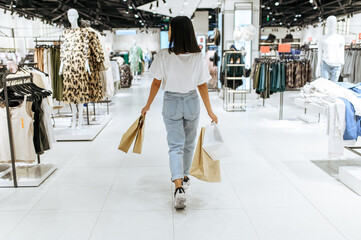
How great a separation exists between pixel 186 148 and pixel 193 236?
90 centimetres

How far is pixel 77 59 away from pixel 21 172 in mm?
2125

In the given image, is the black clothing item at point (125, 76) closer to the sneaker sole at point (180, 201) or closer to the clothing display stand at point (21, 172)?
the clothing display stand at point (21, 172)

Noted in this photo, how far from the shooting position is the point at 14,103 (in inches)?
139

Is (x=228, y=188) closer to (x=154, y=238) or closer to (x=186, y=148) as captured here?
(x=186, y=148)

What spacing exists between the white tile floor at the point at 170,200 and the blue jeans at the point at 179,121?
394 mm

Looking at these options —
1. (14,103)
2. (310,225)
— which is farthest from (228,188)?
(14,103)

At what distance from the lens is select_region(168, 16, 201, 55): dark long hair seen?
271 cm

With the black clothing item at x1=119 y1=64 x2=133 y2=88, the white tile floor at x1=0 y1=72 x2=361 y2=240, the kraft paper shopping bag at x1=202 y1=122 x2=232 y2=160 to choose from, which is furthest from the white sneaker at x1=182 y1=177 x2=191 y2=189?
the black clothing item at x1=119 y1=64 x2=133 y2=88

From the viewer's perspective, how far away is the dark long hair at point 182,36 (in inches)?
107

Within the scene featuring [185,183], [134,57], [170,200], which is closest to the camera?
[170,200]

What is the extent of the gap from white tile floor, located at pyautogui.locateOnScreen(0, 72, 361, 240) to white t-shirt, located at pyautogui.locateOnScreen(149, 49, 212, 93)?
Answer: 3.37 ft

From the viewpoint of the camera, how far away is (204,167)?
2.88 m

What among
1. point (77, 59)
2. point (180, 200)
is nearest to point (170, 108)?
point (180, 200)

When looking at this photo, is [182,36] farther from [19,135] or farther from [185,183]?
[19,135]
